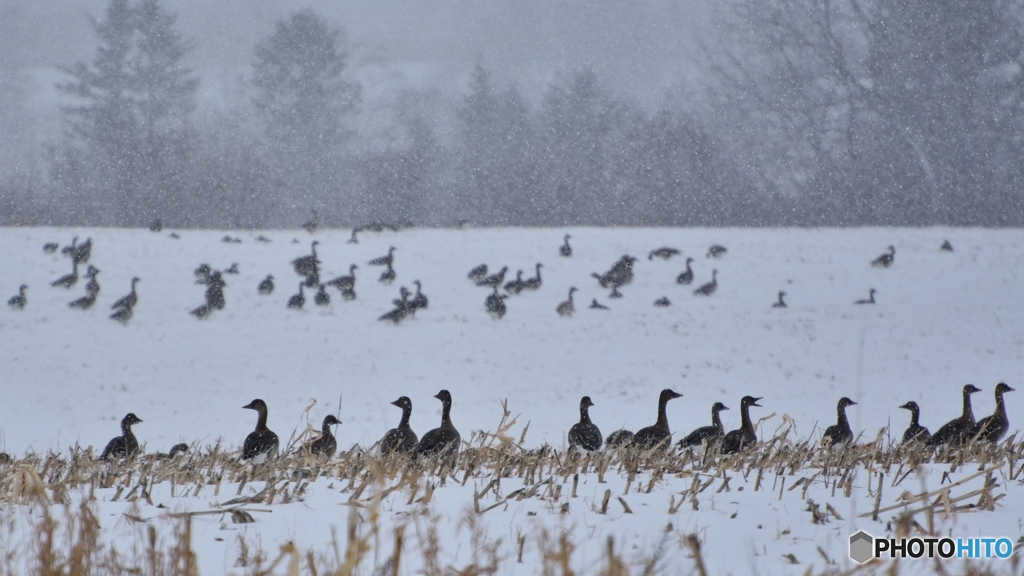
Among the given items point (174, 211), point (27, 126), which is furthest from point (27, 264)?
point (27, 126)

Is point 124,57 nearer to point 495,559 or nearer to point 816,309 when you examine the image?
point 816,309

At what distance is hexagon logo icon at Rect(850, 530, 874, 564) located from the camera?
2814 millimetres

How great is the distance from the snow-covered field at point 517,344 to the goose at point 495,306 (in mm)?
371

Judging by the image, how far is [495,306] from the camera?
21750 mm

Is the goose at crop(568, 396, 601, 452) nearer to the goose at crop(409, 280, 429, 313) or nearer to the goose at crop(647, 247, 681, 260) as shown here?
the goose at crop(409, 280, 429, 313)

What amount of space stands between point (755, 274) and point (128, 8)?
162 ft

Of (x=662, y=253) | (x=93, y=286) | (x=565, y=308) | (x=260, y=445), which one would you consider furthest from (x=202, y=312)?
(x=260, y=445)

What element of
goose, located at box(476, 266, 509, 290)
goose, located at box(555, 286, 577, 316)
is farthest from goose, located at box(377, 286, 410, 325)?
goose, located at box(555, 286, 577, 316)

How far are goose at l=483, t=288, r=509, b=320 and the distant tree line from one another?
78.6ft

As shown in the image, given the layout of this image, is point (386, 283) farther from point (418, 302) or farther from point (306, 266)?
point (418, 302)

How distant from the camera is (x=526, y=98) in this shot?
2488 inches

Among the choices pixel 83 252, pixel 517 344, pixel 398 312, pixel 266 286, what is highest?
pixel 83 252

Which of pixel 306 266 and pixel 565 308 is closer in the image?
pixel 565 308

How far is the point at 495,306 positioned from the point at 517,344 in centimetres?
196
